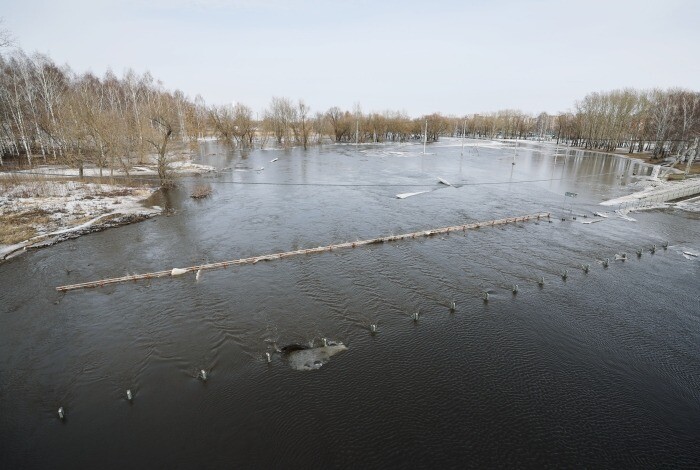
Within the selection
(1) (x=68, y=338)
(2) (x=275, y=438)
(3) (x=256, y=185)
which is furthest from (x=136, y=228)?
(2) (x=275, y=438)

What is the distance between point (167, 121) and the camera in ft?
123

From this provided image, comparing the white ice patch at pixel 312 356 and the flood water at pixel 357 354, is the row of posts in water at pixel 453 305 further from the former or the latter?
the white ice patch at pixel 312 356

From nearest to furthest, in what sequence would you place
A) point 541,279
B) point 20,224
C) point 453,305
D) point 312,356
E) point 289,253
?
point 312,356, point 453,305, point 541,279, point 289,253, point 20,224

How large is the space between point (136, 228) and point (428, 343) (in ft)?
73.3

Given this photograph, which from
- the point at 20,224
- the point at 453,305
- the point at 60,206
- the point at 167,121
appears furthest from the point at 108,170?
the point at 453,305

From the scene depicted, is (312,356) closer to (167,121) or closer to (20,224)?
(20,224)

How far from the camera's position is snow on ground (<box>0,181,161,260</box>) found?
2338 centimetres

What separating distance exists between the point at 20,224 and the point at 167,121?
58.3ft

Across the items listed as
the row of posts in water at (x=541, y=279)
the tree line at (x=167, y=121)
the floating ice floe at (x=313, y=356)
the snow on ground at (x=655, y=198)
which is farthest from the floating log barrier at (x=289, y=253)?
the tree line at (x=167, y=121)

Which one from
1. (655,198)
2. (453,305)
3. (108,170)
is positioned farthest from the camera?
(108,170)

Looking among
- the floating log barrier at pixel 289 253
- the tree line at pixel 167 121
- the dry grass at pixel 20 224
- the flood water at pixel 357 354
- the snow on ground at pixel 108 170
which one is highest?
the tree line at pixel 167 121

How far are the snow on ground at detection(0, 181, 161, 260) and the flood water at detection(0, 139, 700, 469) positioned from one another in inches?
77.9

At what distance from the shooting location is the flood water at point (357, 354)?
9.27 meters

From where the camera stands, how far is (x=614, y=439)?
9.52m
